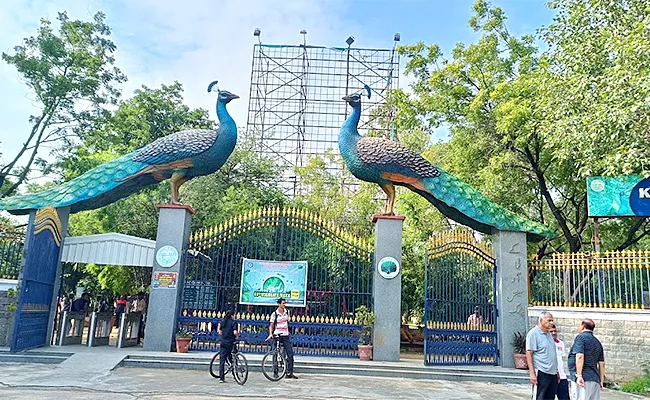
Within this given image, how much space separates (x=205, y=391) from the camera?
309 inches

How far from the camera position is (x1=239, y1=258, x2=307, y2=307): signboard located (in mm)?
11797

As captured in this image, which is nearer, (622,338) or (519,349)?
(622,338)

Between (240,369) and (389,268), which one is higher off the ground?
(389,268)

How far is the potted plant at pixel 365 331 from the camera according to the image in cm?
1123

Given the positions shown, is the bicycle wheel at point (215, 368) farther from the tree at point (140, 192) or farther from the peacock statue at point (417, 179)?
the tree at point (140, 192)

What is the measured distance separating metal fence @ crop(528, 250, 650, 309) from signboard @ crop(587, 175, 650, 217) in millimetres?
1089

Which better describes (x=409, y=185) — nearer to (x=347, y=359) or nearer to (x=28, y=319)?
(x=347, y=359)

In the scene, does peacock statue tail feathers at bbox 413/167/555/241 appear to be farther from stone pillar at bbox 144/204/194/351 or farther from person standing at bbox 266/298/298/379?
stone pillar at bbox 144/204/194/351

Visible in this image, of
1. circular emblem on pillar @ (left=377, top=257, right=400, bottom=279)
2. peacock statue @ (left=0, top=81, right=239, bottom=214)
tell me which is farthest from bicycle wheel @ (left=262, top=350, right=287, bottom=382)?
peacock statue @ (left=0, top=81, right=239, bottom=214)

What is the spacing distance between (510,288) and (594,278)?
5.79ft

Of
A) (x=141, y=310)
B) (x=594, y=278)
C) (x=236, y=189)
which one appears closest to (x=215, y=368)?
(x=141, y=310)

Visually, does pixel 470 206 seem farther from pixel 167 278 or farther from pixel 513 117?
pixel 167 278

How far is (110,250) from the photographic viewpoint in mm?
11898

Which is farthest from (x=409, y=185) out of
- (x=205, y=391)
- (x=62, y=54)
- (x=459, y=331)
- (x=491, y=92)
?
(x=62, y=54)
